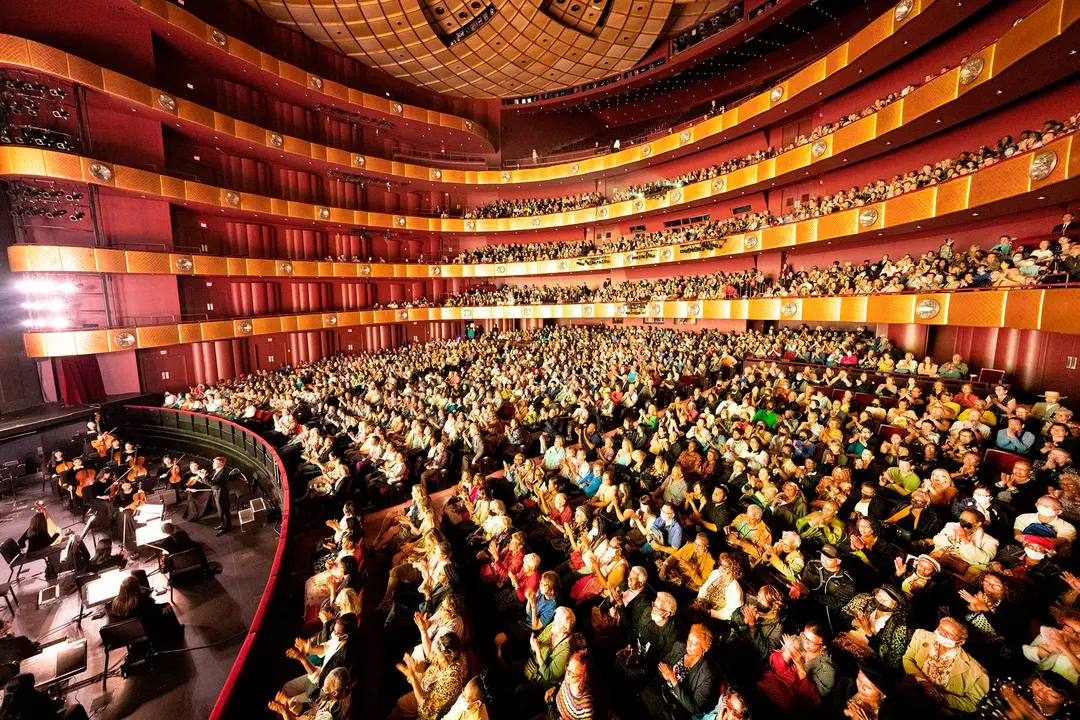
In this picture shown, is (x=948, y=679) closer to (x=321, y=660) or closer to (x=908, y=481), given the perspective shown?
(x=908, y=481)

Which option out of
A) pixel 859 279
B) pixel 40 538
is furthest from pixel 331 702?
pixel 859 279

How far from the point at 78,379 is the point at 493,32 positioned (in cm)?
1680

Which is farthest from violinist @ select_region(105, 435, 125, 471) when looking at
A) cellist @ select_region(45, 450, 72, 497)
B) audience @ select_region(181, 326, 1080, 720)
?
audience @ select_region(181, 326, 1080, 720)

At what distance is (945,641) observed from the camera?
221cm

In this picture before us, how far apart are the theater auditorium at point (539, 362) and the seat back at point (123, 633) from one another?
0.04m

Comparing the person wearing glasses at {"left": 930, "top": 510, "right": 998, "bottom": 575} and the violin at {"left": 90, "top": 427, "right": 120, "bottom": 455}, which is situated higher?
the person wearing glasses at {"left": 930, "top": 510, "right": 998, "bottom": 575}

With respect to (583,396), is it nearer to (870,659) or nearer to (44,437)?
(870,659)

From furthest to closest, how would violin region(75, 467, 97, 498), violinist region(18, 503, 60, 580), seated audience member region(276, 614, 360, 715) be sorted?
violin region(75, 467, 97, 498) → violinist region(18, 503, 60, 580) → seated audience member region(276, 614, 360, 715)

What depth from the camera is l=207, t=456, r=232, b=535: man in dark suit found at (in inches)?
232

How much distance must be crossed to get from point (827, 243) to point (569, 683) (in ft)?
46.6

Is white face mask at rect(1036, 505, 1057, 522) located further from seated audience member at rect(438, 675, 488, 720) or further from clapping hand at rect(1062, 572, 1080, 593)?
seated audience member at rect(438, 675, 488, 720)

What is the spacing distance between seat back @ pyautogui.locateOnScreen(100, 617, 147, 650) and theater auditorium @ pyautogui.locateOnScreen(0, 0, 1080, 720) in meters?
0.04

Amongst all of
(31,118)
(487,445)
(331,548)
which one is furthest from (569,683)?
(31,118)

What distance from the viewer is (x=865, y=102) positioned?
1191cm
